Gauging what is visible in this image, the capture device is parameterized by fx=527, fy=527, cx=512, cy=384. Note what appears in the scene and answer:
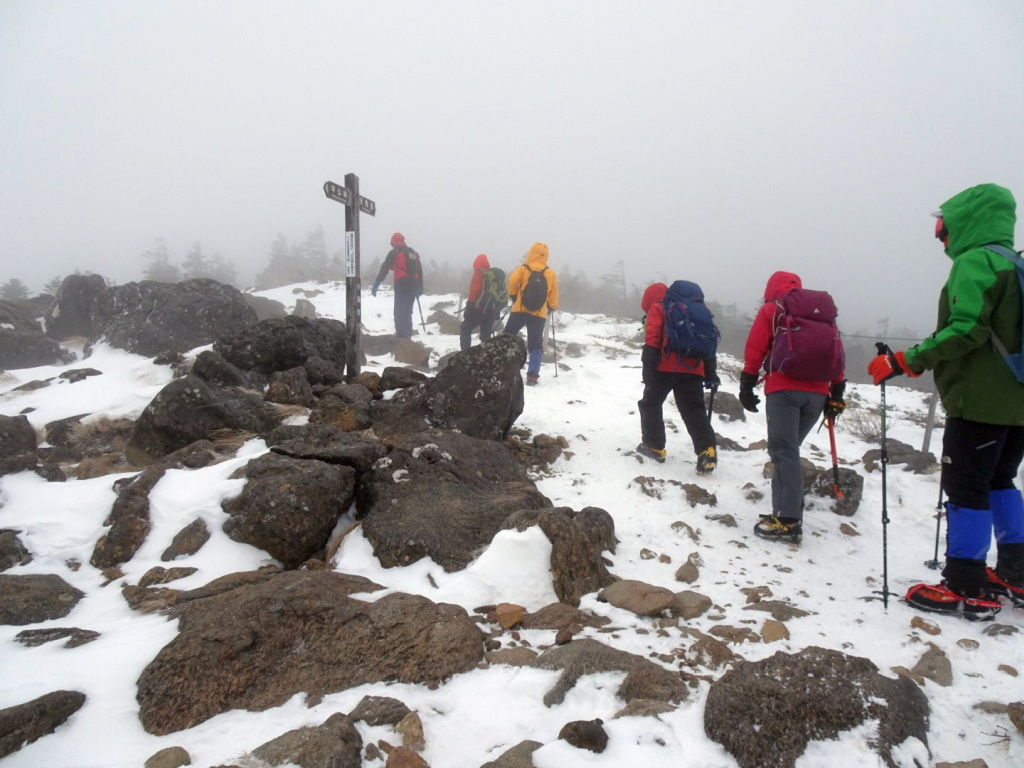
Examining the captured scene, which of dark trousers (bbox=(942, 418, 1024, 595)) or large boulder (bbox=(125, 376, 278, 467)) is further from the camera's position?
large boulder (bbox=(125, 376, 278, 467))

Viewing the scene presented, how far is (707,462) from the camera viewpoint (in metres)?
6.02

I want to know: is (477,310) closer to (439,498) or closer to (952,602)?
(439,498)

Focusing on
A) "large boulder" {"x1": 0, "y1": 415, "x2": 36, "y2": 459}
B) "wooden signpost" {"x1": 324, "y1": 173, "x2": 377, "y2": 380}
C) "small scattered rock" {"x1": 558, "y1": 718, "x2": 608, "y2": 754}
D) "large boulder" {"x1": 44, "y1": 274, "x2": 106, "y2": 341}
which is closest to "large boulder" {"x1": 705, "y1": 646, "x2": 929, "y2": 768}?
"small scattered rock" {"x1": 558, "y1": 718, "x2": 608, "y2": 754}

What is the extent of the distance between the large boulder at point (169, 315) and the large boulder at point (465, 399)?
17.7 ft

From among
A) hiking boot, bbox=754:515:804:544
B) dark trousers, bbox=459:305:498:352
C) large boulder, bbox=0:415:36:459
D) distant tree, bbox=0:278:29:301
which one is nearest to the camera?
hiking boot, bbox=754:515:804:544

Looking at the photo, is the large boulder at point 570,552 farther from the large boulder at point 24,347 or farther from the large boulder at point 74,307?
the large boulder at point 74,307

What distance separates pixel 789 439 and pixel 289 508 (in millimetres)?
4115

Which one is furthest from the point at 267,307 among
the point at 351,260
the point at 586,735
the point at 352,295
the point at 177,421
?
the point at 586,735

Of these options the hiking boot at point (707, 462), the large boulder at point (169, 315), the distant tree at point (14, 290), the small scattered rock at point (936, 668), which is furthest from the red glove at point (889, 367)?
the distant tree at point (14, 290)

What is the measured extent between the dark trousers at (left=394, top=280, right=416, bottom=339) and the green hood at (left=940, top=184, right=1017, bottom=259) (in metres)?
11.1

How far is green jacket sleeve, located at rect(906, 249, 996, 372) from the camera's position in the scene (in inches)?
122

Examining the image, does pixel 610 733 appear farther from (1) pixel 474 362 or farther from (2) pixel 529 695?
(1) pixel 474 362

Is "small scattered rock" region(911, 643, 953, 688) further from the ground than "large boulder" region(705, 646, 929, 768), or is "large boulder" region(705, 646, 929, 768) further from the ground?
"large boulder" region(705, 646, 929, 768)

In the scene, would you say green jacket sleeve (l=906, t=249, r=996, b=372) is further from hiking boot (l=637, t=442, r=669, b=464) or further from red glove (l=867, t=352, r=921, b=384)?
hiking boot (l=637, t=442, r=669, b=464)
